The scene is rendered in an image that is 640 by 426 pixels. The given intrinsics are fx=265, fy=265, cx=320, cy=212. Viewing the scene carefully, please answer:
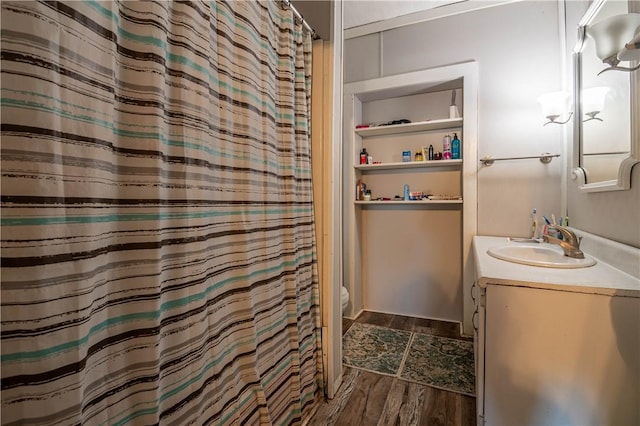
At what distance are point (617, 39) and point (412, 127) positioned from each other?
139cm

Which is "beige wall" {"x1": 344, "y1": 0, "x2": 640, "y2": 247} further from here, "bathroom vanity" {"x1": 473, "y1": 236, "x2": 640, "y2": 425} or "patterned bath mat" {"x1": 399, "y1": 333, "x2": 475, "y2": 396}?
"bathroom vanity" {"x1": 473, "y1": 236, "x2": 640, "y2": 425}

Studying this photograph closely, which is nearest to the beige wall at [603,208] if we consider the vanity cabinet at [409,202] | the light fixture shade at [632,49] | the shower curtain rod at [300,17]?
the light fixture shade at [632,49]

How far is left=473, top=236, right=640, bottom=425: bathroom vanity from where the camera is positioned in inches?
34.8

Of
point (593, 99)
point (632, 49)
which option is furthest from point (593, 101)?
point (632, 49)

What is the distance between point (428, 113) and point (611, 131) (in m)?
1.38

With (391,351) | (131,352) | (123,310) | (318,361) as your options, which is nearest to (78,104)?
(123,310)

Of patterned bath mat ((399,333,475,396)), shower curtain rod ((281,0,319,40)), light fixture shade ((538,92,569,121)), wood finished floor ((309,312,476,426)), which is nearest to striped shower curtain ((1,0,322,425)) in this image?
shower curtain rod ((281,0,319,40))

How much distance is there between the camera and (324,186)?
145 cm

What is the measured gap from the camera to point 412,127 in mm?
2412

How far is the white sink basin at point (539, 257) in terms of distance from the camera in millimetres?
1144

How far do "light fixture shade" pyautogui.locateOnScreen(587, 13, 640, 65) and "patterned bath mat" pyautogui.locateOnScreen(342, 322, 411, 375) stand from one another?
6.46ft

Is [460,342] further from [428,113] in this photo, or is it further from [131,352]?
[131,352]

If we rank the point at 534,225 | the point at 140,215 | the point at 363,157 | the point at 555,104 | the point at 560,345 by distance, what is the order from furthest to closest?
the point at 363,157 → the point at 534,225 → the point at 555,104 → the point at 560,345 → the point at 140,215

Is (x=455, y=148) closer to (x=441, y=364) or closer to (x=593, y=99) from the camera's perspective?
(x=593, y=99)
